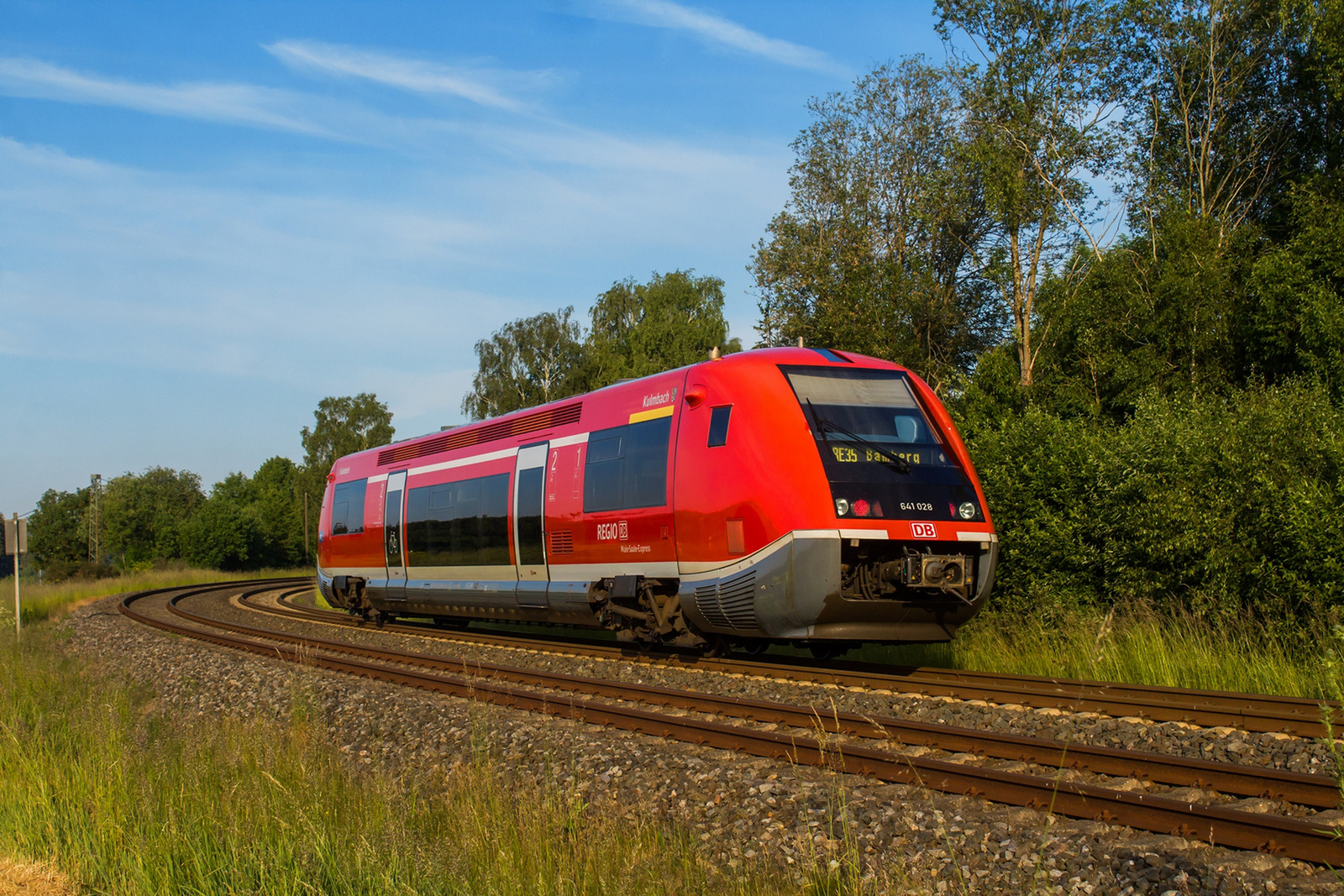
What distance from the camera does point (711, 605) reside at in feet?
34.6

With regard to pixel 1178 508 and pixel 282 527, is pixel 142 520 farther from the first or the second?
pixel 1178 508

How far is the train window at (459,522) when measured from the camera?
14703 millimetres

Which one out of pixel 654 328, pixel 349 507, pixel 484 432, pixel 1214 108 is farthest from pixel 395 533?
pixel 654 328

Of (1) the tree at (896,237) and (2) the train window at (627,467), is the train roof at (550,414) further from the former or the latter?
(1) the tree at (896,237)

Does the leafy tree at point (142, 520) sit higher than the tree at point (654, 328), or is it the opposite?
the tree at point (654, 328)

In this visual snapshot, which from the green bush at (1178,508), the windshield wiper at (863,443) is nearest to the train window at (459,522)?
the windshield wiper at (863,443)

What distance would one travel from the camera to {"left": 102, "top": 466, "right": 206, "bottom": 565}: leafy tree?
265 ft

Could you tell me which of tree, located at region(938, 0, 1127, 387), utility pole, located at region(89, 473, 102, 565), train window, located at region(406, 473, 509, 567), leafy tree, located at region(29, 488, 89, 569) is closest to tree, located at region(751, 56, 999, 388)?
tree, located at region(938, 0, 1127, 387)

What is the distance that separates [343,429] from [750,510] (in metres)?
78.3

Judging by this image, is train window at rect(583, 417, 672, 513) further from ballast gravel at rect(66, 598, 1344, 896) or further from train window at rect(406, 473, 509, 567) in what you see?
train window at rect(406, 473, 509, 567)

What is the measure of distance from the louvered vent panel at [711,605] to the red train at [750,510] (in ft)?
0.06

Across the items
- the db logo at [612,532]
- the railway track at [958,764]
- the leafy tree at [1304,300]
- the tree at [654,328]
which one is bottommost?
the railway track at [958,764]

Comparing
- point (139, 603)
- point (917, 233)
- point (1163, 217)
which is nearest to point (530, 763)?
point (1163, 217)

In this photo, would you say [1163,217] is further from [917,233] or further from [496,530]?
[496,530]
